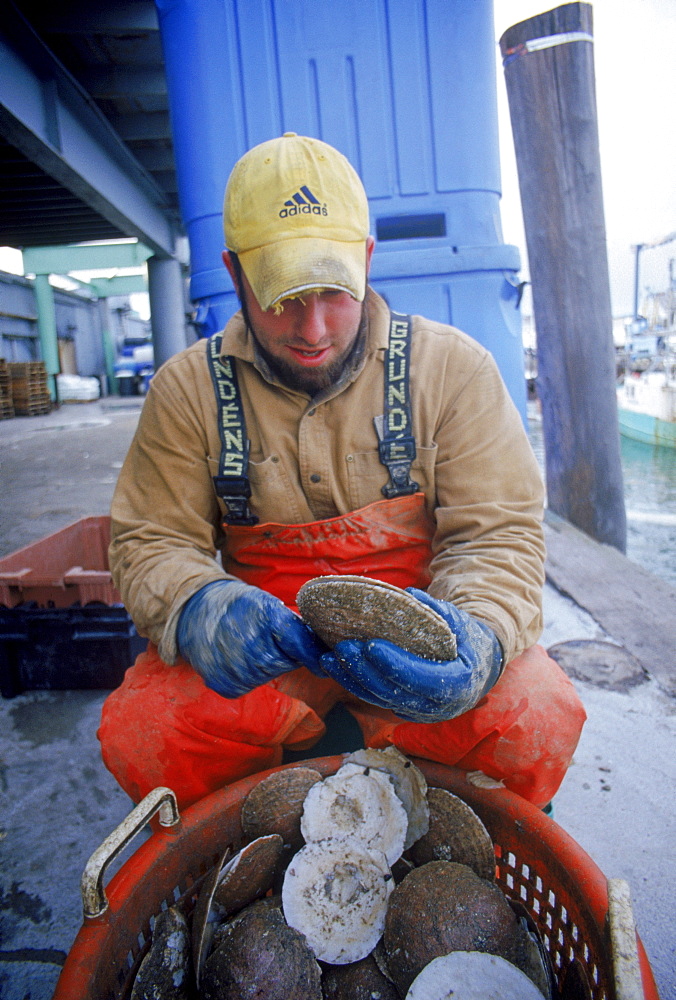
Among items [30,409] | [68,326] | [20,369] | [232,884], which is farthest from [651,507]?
[68,326]

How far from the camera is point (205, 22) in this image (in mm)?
2760

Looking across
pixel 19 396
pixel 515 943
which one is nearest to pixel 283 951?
pixel 515 943

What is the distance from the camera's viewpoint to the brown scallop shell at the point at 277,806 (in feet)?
3.83

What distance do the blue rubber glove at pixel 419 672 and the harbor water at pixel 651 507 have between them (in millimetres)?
2992

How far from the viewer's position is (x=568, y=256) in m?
3.48

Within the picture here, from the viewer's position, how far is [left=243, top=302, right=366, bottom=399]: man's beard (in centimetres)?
147

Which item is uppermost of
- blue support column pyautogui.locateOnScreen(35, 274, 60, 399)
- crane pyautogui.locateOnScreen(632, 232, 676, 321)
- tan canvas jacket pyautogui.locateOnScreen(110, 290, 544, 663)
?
crane pyautogui.locateOnScreen(632, 232, 676, 321)

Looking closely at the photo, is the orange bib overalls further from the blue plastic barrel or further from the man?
the blue plastic barrel

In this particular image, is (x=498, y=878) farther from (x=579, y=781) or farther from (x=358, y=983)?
(x=579, y=781)

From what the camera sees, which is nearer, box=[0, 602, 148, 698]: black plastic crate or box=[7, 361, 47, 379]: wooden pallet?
box=[0, 602, 148, 698]: black plastic crate

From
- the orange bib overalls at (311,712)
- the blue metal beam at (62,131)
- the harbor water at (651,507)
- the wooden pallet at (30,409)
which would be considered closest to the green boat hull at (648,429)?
the harbor water at (651,507)

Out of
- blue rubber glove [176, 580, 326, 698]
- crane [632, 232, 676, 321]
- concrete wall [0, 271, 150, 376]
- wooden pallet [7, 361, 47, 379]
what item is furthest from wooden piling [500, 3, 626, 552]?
crane [632, 232, 676, 321]

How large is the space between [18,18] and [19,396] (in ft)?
36.7

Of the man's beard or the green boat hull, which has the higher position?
the man's beard
